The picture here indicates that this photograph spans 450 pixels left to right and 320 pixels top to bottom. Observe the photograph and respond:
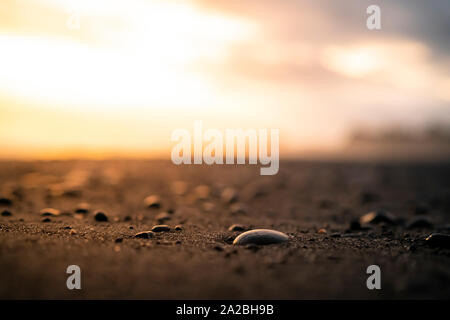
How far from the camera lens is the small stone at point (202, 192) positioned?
7726 millimetres

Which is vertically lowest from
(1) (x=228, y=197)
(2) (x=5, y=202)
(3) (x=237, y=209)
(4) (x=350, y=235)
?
(4) (x=350, y=235)

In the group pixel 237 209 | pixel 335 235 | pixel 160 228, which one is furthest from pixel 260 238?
pixel 237 209

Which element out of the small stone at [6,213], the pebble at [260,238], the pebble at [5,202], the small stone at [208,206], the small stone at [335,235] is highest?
the pebble at [5,202]

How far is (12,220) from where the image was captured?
435 centimetres

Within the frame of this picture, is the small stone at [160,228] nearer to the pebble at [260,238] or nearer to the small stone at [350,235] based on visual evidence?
the pebble at [260,238]

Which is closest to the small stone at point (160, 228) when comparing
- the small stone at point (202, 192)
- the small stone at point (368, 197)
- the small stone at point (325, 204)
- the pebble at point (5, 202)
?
the pebble at point (5, 202)

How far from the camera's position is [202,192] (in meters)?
8.38

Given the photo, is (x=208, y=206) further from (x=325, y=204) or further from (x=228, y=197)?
(x=325, y=204)

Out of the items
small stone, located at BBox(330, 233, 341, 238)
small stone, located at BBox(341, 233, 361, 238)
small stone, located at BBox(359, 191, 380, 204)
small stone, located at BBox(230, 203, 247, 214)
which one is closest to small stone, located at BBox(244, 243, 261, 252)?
small stone, located at BBox(330, 233, 341, 238)

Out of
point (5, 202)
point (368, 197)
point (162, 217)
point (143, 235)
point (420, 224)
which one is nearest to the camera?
point (143, 235)

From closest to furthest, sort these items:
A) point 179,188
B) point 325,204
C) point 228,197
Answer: point 325,204 → point 228,197 → point 179,188

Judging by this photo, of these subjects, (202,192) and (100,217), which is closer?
(100,217)
